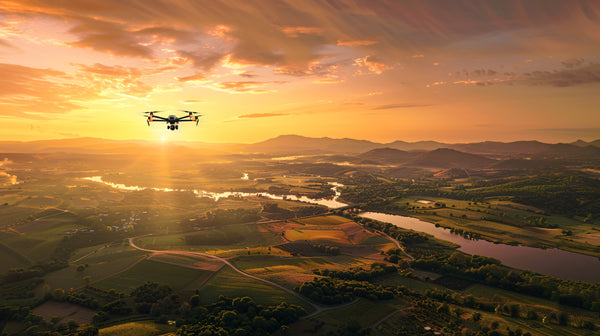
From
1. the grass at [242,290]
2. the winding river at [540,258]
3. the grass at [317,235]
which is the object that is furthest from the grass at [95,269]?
the winding river at [540,258]

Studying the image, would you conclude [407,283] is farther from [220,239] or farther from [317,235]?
[220,239]

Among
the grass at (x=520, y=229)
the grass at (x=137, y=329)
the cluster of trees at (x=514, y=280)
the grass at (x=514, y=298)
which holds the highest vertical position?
the grass at (x=520, y=229)

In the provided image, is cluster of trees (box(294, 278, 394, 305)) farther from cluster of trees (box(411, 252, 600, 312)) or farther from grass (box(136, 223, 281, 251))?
grass (box(136, 223, 281, 251))

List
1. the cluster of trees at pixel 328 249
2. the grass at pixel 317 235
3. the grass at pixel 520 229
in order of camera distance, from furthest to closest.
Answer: the grass at pixel 317 235, the grass at pixel 520 229, the cluster of trees at pixel 328 249

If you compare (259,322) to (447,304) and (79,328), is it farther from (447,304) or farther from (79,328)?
(447,304)

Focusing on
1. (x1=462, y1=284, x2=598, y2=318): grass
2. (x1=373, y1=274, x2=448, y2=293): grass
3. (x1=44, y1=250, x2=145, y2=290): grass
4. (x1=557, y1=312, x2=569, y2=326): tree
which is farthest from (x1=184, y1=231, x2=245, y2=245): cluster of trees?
(x1=557, y1=312, x2=569, y2=326): tree

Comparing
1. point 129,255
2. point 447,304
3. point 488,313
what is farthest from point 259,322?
point 129,255

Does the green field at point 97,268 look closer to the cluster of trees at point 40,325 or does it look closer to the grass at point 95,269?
the grass at point 95,269

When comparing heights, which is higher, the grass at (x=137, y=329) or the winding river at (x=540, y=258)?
the winding river at (x=540, y=258)
